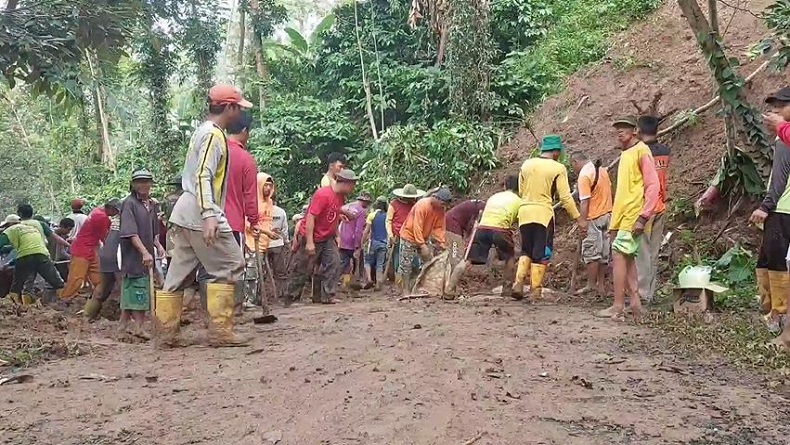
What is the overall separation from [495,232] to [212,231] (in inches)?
170

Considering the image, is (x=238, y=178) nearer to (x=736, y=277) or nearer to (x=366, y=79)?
(x=736, y=277)

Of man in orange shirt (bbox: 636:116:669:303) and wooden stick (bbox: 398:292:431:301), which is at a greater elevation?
man in orange shirt (bbox: 636:116:669:303)

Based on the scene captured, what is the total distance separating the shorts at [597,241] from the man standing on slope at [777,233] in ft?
8.15

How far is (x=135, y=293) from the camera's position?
7.03 m

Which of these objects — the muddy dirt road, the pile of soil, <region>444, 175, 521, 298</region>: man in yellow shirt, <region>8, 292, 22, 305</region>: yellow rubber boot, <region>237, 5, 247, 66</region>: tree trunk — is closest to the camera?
the muddy dirt road

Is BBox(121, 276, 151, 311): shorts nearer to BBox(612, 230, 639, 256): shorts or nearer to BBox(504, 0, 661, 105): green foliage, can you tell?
BBox(612, 230, 639, 256): shorts

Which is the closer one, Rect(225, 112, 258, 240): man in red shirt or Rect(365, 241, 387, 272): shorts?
Rect(225, 112, 258, 240): man in red shirt

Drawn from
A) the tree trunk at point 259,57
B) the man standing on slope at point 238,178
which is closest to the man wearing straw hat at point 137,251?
the man standing on slope at point 238,178

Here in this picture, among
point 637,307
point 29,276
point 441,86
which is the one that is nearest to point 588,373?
point 637,307

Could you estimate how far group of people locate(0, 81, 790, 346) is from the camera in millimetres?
5484

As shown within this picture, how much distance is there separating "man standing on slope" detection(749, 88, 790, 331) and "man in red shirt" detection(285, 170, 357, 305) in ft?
14.4

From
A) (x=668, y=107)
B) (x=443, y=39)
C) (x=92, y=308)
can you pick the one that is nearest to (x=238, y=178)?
(x=92, y=308)

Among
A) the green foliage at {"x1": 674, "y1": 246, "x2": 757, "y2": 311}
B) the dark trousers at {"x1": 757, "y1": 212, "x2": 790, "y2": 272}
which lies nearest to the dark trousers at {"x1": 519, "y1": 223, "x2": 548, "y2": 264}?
Answer: the green foliage at {"x1": 674, "y1": 246, "x2": 757, "y2": 311}

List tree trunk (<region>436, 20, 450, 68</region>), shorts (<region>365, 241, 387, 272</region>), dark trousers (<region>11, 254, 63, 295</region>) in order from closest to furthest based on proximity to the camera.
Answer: dark trousers (<region>11, 254, 63, 295</region>)
shorts (<region>365, 241, 387, 272</region>)
tree trunk (<region>436, 20, 450, 68</region>)
